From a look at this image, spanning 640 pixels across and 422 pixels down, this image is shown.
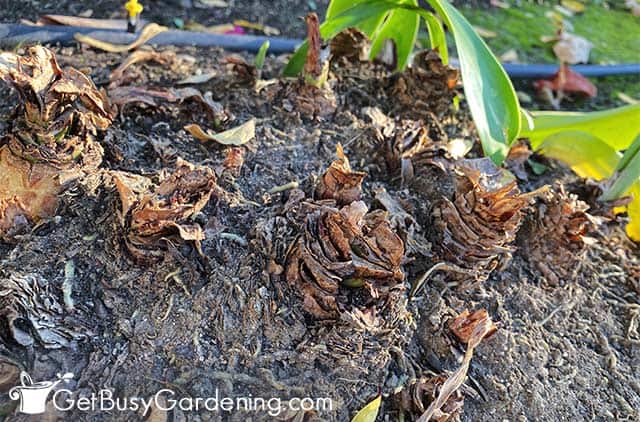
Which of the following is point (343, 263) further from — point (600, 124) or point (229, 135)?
point (600, 124)

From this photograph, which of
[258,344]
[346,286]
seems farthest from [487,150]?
[258,344]

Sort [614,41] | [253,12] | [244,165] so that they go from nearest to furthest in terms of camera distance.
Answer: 1. [244,165]
2. [253,12]
3. [614,41]

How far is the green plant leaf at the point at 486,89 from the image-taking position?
107 cm

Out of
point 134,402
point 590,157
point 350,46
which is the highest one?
point 350,46

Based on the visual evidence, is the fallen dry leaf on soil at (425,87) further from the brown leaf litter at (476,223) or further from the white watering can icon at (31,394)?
the white watering can icon at (31,394)

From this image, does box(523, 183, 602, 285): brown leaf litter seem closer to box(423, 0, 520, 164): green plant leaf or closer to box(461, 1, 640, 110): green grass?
box(423, 0, 520, 164): green plant leaf

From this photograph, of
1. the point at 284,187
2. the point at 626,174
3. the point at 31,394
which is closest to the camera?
the point at 31,394

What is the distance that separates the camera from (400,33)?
1333mm

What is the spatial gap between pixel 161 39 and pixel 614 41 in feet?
5.35

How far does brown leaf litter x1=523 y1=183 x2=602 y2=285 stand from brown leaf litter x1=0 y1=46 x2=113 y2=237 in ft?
2.49

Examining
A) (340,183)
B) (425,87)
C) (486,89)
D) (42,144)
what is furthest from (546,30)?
(42,144)

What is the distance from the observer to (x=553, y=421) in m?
0.91

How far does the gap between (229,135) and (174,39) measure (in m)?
0.51

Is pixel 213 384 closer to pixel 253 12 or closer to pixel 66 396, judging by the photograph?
pixel 66 396
